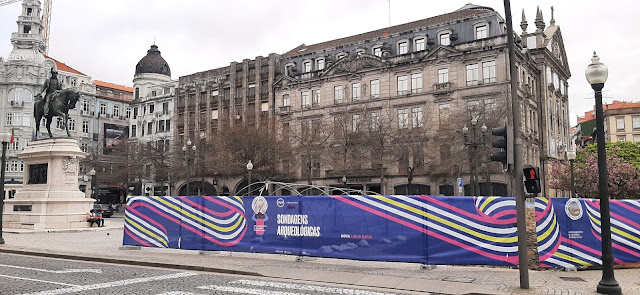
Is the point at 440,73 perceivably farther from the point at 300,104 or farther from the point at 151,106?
the point at 151,106

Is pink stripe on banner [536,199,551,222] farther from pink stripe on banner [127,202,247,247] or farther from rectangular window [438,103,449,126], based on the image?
rectangular window [438,103,449,126]

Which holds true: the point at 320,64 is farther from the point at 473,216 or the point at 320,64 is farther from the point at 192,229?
the point at 473,216

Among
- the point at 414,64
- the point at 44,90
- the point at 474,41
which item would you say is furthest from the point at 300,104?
the point at 44,90

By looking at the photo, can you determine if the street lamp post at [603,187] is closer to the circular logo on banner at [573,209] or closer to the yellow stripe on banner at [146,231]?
the circular logo on banner at [573,209]

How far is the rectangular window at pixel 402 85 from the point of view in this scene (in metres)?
51.7

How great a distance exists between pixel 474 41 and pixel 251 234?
38480 mm

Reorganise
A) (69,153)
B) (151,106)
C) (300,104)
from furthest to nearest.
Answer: (151,106) → (300,104) → (69,153)

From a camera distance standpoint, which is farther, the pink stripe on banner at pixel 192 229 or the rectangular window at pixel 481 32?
the rectangular window at pixel 481 32

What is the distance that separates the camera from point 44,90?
29.5 meters

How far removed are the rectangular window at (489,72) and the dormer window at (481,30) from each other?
3283 mm

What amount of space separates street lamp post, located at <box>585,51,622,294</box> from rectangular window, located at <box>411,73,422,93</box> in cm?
4057

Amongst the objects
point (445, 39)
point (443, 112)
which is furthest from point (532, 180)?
point (445, 39)

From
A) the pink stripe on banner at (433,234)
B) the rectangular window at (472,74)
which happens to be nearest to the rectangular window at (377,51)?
the rectangular window at (472,74)

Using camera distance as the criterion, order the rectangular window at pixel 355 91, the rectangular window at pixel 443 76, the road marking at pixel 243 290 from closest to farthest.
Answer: the road marking at pixel 243 290 < the rectangular window at pixel 443 76 < the rectangular window at pixel 355 91
